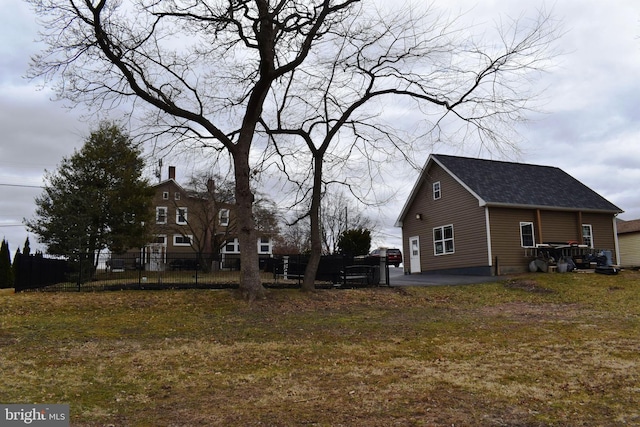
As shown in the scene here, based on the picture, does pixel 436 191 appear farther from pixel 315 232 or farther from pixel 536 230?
pixel 315 232

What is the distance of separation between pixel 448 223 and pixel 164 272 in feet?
49.4

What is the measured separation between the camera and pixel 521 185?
89.6 feet

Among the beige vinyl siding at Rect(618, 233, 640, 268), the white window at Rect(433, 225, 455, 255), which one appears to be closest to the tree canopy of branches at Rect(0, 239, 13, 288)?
the white window at Rect(433, 225, 455, 255)

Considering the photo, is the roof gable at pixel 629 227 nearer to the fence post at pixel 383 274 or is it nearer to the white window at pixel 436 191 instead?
the white window at pixel 436 191

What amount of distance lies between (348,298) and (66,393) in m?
10.9

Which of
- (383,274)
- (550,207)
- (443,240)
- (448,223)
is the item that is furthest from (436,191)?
(383,274)

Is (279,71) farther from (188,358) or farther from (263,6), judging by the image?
(188,358)

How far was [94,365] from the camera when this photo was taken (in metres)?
7.64

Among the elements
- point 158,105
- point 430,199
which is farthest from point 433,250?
point 158,105

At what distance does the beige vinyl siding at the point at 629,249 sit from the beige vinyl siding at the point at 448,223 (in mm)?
13080

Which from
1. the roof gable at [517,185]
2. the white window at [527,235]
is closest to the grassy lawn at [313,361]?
the white window at [527,235]

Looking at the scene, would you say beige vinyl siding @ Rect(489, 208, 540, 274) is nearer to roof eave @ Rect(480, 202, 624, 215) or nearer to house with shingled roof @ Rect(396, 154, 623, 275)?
house with shingled roof @ Rect(396, 154, 623, 275)

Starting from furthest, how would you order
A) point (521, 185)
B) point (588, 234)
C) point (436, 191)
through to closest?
point (436, 191), point (588, 234), point (521, 185)

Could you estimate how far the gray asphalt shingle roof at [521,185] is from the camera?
2544cm
